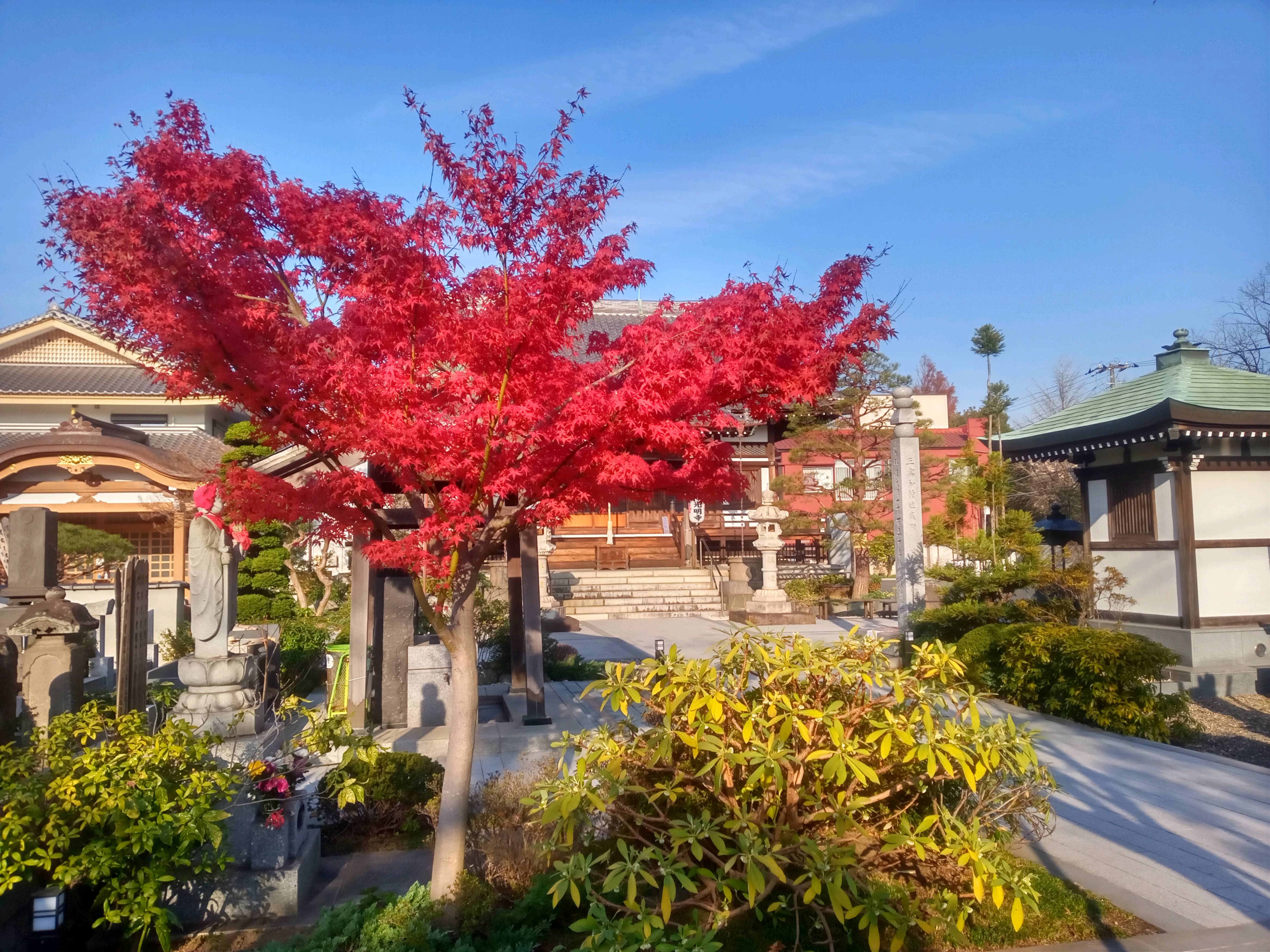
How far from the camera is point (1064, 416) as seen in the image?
49.5 feet

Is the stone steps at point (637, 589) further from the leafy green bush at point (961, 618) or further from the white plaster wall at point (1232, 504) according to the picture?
the white plaster wall at point (1232, 504)

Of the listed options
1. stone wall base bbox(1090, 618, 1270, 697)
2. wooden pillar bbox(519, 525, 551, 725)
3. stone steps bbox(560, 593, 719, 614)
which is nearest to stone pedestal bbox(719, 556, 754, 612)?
stone steps bbox(560, 593, 719, 614)

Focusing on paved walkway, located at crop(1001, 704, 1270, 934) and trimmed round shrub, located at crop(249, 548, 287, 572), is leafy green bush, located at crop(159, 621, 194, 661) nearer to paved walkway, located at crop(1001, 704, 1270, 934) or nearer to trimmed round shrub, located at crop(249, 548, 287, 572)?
trimmed round shrub, located at crop(249, 548, 287, 572)

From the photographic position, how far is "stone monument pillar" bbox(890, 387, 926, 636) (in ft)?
40.5

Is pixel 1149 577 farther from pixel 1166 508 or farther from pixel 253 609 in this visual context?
pixel 253 609

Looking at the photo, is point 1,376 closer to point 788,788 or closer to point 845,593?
point 845,593

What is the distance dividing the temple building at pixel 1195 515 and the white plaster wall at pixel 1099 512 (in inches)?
2.5

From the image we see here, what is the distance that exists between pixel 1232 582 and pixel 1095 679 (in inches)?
199

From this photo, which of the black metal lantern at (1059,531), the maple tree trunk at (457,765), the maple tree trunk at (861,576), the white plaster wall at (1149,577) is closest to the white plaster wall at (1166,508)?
the white plaster wall at (1149,577)

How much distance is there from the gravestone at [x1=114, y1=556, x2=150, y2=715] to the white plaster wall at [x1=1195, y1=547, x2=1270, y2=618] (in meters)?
13.5

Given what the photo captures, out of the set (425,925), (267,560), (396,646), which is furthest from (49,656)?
(267,560)

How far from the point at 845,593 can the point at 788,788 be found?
2217 centimetres

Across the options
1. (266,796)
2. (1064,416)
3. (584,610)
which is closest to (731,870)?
(266,796)

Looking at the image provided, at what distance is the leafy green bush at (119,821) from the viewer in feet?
12.2
